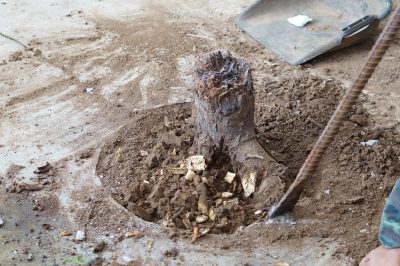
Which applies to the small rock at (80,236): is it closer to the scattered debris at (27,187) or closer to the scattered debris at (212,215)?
the scattered debris at (27,187)

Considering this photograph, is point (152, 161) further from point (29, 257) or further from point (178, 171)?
point (29, 257)

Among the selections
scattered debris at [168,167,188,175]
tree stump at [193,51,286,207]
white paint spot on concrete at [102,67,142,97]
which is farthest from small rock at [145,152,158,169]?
white paint spot on concrete at [102,67,142,97]

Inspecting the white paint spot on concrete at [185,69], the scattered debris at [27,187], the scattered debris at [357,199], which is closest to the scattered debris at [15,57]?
the white paint spot on concrete at [185,69]

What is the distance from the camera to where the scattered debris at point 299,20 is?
3736mm

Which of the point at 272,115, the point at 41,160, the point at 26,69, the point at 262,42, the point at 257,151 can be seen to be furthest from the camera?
the point at 262,42

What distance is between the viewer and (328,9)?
3867 mm

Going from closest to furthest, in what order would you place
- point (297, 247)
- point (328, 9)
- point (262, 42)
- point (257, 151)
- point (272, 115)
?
point (297, 247), point (257, 151), point (272, 115), point (262, 42), point (328, 9)

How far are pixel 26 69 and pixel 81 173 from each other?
3.53 ft

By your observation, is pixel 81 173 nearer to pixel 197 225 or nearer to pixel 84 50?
pixel 197 225

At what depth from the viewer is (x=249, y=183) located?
2.42 m

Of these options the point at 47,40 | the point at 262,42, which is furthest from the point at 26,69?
the point at 262,42

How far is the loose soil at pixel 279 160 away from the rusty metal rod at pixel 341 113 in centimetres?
10

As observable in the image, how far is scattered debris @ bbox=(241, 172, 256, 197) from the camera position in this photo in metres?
2.41

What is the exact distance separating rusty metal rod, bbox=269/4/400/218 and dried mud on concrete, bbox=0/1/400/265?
0.10m
